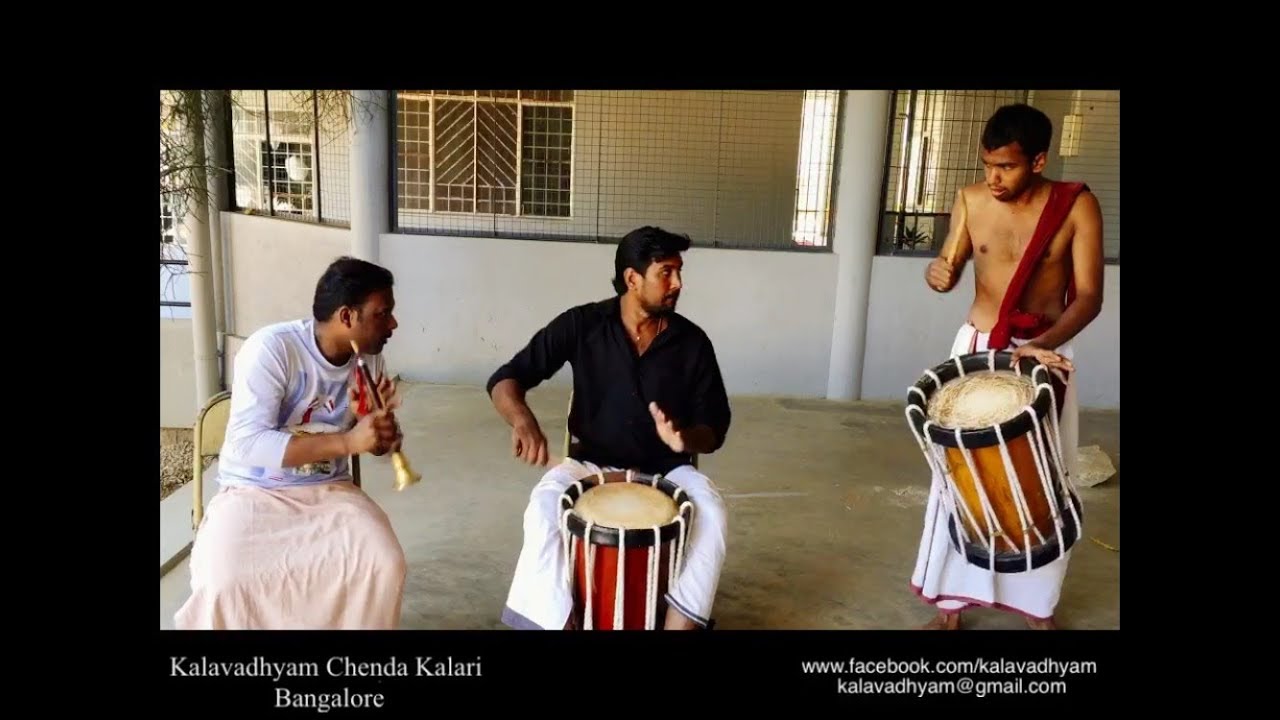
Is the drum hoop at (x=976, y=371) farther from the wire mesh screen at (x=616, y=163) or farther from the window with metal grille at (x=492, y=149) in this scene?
the window with metal grille at (x=492, y=149)

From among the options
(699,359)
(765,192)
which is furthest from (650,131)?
(699,359)

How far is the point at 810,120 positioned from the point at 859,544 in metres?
5.73

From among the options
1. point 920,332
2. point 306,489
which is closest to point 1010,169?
point 306,489

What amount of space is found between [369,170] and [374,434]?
4.32 metres

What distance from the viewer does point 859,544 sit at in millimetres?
3822

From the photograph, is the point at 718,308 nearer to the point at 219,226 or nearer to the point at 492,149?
the point at 492,149

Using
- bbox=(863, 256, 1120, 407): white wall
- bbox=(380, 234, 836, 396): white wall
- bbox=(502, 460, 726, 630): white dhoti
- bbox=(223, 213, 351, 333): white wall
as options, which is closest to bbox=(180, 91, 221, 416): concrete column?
bbox=(223, 213, 351, 333): white wall

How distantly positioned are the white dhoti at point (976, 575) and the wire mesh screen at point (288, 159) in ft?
18.2

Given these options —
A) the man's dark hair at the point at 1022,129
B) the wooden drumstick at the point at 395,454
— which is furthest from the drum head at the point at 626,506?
the man's dark hair at the point at 1022,129

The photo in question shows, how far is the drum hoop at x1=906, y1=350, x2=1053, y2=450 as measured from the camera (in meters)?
2.41

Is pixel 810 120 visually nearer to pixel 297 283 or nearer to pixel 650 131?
pixel 650 131
